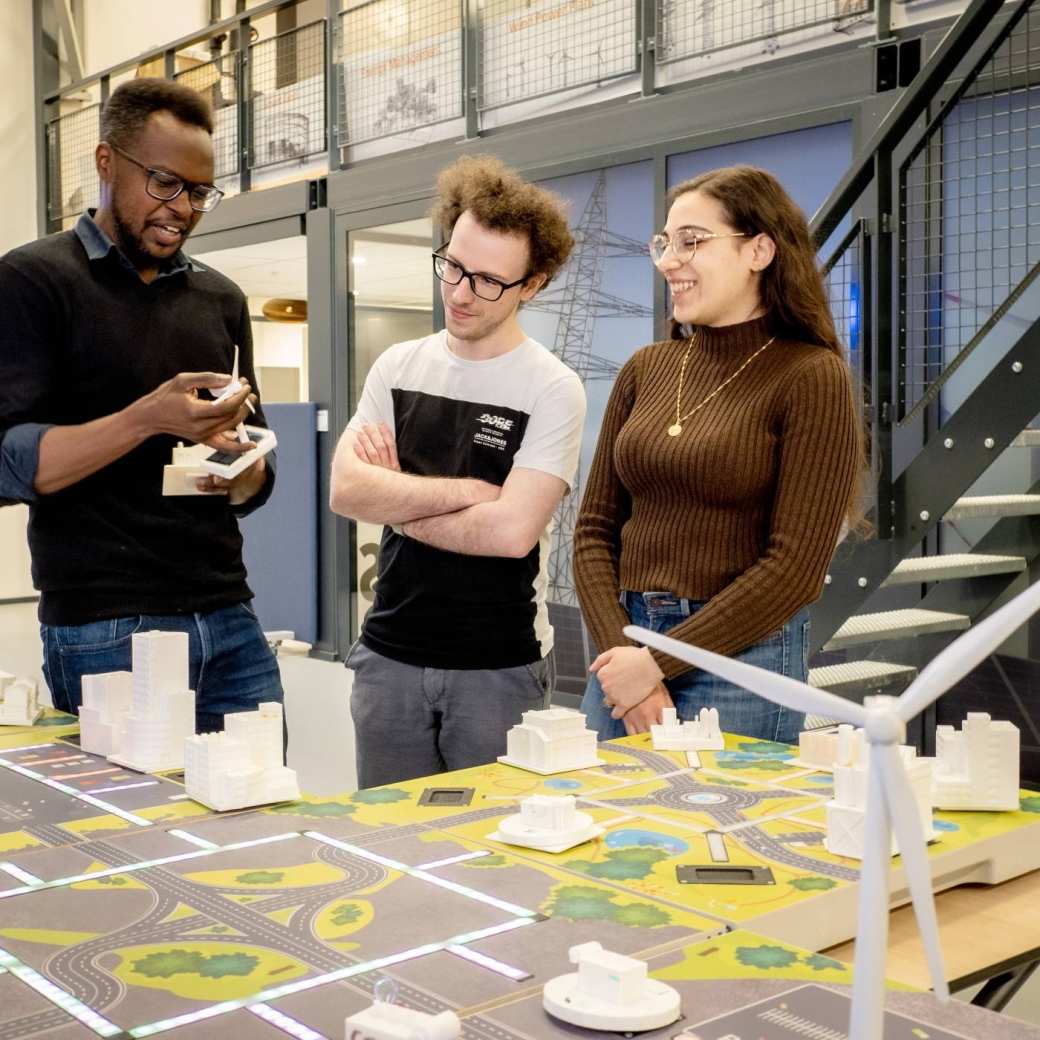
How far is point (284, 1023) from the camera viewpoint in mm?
1005

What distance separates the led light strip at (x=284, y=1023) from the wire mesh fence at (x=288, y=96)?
287 inches

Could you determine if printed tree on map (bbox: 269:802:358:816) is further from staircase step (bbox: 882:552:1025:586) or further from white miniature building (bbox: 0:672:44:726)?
staircase step (bbox: 882:552:1025:586)

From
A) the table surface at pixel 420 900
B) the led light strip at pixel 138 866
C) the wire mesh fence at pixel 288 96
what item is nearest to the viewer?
the table surface at pixel 420 900

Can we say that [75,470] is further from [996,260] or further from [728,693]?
[996,260]

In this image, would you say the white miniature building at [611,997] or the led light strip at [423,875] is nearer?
the white miniature building at [611,997]

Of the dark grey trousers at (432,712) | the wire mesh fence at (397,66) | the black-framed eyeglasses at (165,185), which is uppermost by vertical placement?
the wire mesh fence at (397,66)

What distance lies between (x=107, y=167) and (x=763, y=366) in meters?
1.19

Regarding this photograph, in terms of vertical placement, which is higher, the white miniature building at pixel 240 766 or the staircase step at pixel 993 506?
the staircase step at pixel 993 506

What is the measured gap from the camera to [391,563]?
2.43 meters

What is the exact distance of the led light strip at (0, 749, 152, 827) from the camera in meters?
1.59

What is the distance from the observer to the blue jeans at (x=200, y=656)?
2.21 m

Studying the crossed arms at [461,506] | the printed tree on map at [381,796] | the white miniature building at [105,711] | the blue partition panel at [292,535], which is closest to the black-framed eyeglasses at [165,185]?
the crossed arms at [461,506]

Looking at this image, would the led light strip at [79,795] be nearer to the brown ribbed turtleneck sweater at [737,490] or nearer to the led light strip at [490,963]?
the led light strip at [490,963]

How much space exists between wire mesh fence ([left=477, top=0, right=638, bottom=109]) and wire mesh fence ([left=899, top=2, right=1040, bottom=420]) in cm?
179
